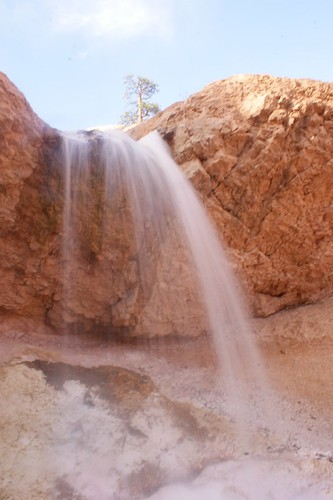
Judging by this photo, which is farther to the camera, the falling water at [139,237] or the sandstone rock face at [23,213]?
the falling water at [139,237]

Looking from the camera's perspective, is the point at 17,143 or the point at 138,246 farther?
the point at 138,246

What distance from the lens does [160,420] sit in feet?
11.3

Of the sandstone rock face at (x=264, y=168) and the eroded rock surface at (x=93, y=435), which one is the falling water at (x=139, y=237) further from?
the eroded rock surface at (x=93, y=435)

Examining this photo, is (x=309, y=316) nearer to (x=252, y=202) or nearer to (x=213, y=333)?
(x=213, y=333)

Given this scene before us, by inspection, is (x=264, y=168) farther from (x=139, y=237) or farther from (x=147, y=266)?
(x=147, y=266)

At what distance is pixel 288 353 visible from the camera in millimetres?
4531

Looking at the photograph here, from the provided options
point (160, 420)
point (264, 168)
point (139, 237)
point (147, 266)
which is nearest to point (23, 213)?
point (139, 237)

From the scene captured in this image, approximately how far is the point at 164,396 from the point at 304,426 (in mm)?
1426

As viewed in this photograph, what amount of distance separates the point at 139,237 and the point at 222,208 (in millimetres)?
1100

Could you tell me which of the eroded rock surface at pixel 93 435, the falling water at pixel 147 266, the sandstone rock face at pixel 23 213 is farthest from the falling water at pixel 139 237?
the eroded rock surface at pixel 93 435

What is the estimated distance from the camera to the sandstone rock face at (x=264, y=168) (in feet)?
14.5

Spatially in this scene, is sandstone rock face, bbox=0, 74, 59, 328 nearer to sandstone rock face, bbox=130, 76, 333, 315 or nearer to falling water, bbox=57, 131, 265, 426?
falling water, bbox=57, 131, 265, 426

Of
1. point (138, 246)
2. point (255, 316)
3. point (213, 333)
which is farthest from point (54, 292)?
point (255, 316)

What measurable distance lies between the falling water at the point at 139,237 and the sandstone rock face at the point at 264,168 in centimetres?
26
